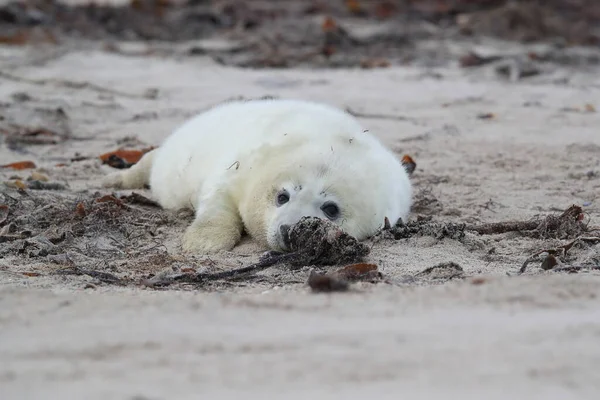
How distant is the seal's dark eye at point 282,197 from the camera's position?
4.06 metres

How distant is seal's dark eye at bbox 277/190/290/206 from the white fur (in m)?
0.02

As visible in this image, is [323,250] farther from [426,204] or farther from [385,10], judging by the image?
[385,10]

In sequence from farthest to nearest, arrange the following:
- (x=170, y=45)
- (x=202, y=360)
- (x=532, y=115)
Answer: (x=170, y=45), (x=532, y=115), (x=202, y=360)

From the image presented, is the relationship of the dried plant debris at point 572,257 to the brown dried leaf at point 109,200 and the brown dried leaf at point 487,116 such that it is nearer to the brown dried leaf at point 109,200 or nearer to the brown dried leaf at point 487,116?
the brown dried leaf at point 109,200

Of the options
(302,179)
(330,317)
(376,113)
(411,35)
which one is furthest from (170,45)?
(330,317)

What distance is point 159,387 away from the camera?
2.01 m

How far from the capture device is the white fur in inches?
158

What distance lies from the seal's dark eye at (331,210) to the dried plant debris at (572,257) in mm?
806

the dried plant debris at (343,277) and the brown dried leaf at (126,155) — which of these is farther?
the brown dried leaf at (126,155)

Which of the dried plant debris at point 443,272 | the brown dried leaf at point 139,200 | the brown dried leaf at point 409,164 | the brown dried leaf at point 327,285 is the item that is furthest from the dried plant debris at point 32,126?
the brown dried leaf at point 327,285

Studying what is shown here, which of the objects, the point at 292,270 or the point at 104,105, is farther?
the point at 104,105

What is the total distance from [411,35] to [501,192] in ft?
19.5

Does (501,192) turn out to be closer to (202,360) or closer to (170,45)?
(202,360)

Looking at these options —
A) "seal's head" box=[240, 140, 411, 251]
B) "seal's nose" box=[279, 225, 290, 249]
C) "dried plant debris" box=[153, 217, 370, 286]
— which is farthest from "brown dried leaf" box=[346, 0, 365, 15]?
"dried plant debris" box=[153, 217, 370, 286]
